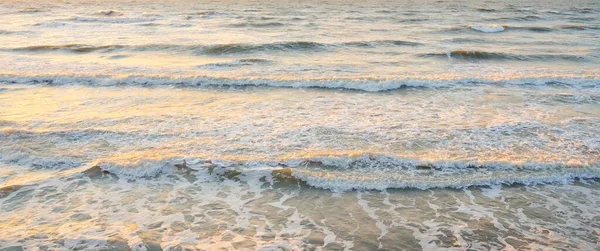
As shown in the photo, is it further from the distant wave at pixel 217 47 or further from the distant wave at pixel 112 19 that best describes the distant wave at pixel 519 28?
the distant wave at pixel 112 19

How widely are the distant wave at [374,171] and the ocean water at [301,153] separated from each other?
0.03m

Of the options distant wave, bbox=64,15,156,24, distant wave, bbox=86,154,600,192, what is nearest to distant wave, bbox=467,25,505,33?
distant wave, bbox=64,15,156,24

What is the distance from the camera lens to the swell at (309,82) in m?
13.2

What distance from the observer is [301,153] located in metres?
7.80

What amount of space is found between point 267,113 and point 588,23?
27637 millimetres

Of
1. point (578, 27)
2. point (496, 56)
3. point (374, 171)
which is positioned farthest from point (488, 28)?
point (374, 171)

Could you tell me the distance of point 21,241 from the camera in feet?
17.3

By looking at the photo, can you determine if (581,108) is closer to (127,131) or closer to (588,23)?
(127,131)

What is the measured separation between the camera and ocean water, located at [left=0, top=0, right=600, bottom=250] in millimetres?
5555

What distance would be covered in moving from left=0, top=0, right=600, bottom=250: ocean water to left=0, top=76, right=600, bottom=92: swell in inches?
2.7

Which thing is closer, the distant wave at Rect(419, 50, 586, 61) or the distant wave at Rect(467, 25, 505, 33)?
the distant wave at Rect(419, 50, 586, 61)

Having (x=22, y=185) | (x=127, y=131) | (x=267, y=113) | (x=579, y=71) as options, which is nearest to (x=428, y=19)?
(x=579, y=71)

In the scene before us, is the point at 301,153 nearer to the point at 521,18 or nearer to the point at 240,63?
the point at 240,63

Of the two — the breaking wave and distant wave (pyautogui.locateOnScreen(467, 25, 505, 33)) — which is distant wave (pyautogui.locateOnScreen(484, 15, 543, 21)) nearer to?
distant wave (pyautogui.locateOnScreen(467, 25, 505, 33))
